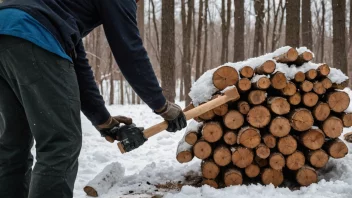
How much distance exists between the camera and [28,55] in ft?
5.43

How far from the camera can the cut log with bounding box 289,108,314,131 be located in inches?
128

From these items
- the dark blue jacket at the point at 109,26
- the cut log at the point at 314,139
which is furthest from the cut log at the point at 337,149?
the dark blue jacket at the point at 109,26

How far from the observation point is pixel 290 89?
3.28m

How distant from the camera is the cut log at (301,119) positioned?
3.25m

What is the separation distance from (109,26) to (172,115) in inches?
30.1

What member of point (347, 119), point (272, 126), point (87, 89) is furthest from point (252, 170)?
point (87, 89)

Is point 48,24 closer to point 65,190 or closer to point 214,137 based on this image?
point 65,190

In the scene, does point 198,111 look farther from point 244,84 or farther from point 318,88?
point 318,88

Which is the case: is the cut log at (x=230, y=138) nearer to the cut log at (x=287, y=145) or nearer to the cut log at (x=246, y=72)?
the cut log at (x=287, y=145)

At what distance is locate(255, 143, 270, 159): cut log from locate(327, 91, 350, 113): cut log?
783mm

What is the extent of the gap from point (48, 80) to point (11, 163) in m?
0.74

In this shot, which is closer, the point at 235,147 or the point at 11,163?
the point at 11,163

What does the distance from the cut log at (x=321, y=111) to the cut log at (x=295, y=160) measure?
413mm

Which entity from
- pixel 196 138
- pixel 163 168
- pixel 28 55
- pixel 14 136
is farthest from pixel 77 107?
pixel 163 168
